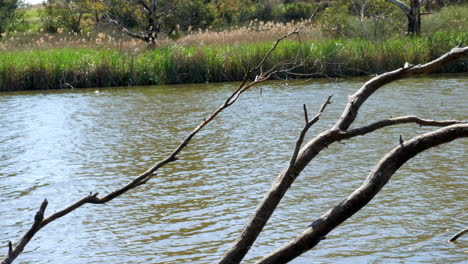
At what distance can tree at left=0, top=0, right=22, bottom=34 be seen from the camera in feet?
106

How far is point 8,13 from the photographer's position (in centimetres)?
3353

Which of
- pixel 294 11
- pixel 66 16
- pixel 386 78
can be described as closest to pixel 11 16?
pixel 66 16

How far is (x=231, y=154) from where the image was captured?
7863mm

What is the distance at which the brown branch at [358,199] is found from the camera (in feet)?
6.37

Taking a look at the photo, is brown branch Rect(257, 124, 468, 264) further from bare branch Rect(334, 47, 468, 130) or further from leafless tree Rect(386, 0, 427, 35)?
leafless tree Rect(386, 0, 427, 35)

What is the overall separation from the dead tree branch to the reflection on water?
62cm

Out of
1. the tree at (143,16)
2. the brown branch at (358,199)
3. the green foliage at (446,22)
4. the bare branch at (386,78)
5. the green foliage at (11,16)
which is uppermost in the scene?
the green foliage at (11,16)

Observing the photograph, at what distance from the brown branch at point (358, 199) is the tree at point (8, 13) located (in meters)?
32.9

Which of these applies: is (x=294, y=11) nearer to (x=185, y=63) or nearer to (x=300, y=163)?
(x=185, y=63)

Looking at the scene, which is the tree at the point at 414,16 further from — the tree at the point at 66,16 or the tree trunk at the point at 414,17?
the tree at the point at 66,16

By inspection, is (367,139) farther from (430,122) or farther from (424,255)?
(430,122)

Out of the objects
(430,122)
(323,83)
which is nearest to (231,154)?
(430,122)

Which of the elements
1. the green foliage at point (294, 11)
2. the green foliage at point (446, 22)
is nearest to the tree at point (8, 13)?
the green foliage at point (294, 11)

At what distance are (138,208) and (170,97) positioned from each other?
8.17 metres
